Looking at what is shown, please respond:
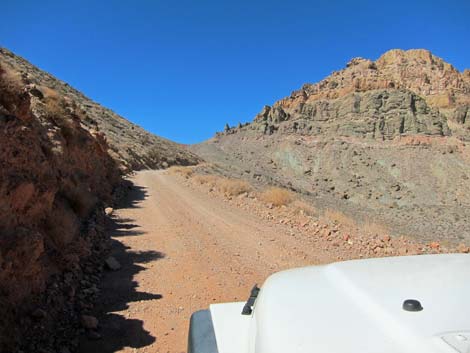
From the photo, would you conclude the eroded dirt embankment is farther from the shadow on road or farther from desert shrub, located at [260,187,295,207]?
desert shrub, located at [260,187,295,207]

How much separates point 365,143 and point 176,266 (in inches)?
2700

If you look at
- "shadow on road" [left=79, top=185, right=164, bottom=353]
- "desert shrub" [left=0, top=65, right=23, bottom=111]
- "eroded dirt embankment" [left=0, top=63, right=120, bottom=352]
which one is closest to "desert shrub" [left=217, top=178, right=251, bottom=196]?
"shadow on road" [left=79, top=185, right=164, bottom=353]

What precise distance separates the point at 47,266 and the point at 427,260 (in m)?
4.57

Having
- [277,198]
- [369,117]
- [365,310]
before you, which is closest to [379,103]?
[369,117]

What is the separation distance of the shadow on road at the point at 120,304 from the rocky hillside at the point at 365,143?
1292 inches

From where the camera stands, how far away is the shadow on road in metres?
4.39

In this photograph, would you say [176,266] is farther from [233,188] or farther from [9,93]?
[233,188]

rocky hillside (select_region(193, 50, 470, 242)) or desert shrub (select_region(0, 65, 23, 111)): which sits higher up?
rocky hillside (select_region(193, 50, 470, 242))

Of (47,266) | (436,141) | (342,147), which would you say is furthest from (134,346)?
(436,141)

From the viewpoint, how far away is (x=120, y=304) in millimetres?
5426

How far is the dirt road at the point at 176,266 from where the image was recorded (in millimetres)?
4754

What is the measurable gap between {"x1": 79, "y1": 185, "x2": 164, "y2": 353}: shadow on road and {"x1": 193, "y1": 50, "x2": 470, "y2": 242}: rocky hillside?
3281 centimetres

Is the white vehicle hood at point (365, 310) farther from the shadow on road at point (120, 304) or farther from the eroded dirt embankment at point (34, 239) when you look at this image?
the eroded dirt embankment at point (34, 239)

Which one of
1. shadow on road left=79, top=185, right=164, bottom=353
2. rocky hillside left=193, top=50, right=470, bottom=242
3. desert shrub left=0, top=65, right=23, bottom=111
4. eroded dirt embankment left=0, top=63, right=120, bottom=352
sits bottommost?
shadow on road left=79, top=185, right=164, bottom=353
